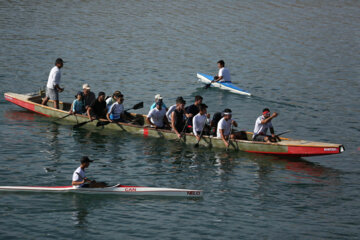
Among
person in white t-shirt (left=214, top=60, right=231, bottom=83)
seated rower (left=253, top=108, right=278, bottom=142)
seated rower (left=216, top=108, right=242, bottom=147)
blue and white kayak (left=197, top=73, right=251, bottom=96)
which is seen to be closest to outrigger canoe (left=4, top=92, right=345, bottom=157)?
seated rower (left=216, top=108, right=242, bottom=147)

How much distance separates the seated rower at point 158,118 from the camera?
26.2 metres

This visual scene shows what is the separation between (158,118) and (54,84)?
18.8 feet

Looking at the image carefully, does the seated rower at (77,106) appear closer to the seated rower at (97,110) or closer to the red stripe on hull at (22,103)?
the seated rower at (97,110)

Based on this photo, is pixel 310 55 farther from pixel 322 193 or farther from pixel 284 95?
pixel 322 193

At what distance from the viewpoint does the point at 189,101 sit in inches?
1364

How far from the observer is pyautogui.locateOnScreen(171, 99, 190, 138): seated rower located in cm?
2542

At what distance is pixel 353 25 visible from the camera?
5612 centimetres

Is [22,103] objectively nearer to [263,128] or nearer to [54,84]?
[54,84]

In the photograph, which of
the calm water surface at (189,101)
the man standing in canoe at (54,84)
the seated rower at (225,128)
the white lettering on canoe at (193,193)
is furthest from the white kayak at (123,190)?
the man standing in canoe at (54,84)

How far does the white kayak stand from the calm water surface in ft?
0.74

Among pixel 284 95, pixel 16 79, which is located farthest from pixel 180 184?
pixel 16 79

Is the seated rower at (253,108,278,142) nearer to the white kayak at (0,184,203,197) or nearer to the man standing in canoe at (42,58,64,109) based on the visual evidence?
the white kayak at (0,184,203,197)

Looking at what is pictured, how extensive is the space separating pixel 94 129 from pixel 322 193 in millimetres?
11719

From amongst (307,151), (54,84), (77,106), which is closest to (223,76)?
(77,106)
